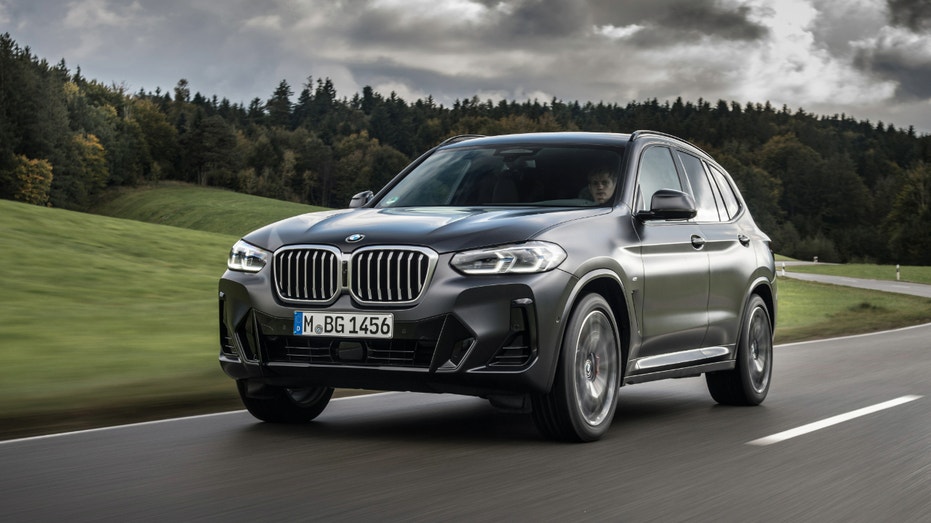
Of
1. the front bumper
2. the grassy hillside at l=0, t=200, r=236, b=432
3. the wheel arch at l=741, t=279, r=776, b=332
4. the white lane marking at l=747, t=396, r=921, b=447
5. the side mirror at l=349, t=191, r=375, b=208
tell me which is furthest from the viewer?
the wheel arch at l=741, t=279, r=776, b=332

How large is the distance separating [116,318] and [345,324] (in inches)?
445

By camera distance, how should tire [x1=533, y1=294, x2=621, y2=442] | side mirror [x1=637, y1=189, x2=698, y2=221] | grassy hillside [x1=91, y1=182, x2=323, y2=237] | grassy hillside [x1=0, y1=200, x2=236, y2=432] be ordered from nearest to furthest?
tire [x1=533, y1=294, x2=621, y2=442] < side mirror [x1=637, y1=189, x2=698, y2=221] < grassy hillside [x1=0, y1=200, x2=236, y2=432] < grassy hillside [x1=91, y1=182, x2=323, y2=237]

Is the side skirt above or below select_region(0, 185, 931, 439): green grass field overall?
above

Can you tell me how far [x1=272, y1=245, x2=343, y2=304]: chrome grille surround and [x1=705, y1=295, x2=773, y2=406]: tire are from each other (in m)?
3.98

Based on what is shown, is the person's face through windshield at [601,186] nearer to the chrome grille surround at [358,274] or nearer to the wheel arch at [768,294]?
the chrome grille surround at [358,274]

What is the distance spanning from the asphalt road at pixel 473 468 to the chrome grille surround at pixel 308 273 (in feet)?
2.71

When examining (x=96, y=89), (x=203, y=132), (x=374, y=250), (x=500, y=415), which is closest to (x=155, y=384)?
(x=500, y=415)

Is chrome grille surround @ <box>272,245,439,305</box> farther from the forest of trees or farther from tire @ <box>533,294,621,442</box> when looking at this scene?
the forest of trees

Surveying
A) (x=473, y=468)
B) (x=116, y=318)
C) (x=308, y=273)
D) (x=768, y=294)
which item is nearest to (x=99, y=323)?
(x=116, y=318)

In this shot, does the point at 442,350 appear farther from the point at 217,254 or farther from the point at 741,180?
the point at 741,180

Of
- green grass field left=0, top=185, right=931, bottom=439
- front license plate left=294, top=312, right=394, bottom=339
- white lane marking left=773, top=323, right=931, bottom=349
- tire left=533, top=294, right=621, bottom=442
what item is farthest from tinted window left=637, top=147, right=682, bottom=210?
white lane marking left=773, top=323, right=931, bottom=349

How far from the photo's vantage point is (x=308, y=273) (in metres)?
7.04

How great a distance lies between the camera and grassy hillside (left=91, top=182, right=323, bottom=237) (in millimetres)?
107938

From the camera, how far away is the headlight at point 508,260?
6820 mm
